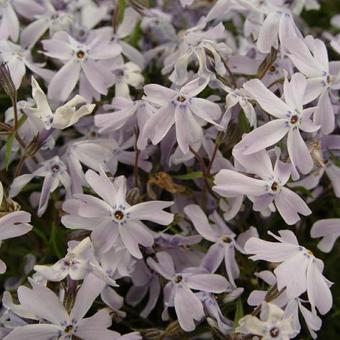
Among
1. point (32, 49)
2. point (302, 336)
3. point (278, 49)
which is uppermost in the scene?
point (278, 49)

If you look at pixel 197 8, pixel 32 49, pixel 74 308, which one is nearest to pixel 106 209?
pixel 74 308

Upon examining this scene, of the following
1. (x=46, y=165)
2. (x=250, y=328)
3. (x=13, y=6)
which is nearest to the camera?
(x=250, y=328)

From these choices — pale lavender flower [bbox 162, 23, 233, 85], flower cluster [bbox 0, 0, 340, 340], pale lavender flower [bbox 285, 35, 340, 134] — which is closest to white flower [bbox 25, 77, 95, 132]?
flower cluster [bbox 0, 0, 340, 340]

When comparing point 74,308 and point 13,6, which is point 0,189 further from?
point 13,6

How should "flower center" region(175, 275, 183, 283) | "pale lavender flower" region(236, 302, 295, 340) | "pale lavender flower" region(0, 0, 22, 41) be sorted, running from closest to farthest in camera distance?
"pale lavender flower" region(236, 302, 295, 340) → "flower center" region(175, 275, 183, 283) → "pale lavender flower" region(0, 0, 22, 41)

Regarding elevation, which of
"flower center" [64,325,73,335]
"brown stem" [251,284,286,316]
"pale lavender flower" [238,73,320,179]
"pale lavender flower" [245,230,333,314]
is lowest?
"flower center" [64,325,73,335]

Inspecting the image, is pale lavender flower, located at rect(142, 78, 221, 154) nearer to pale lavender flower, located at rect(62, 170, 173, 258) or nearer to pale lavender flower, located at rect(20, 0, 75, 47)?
pale lavender flower, located at rect(62, 170, 173, 258)

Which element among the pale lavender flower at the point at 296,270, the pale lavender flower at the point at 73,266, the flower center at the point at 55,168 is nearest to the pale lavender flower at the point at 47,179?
the flower center at the point at 55,168

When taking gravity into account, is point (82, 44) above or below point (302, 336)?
above
